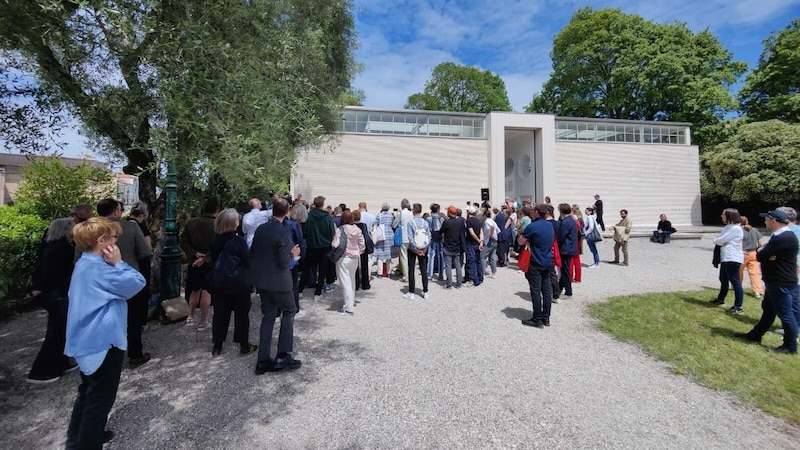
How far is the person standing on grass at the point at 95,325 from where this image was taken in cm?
257

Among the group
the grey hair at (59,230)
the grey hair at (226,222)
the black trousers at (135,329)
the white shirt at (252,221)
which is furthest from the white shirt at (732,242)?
the grey hair at (59,230)

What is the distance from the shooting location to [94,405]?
2621 millimetres

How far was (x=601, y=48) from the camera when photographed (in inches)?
1202

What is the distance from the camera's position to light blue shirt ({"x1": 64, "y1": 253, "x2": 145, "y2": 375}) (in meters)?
2.56

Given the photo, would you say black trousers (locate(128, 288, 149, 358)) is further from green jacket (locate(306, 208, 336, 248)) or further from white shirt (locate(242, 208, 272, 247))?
green jacket (locate(306, 208, 336, 248))

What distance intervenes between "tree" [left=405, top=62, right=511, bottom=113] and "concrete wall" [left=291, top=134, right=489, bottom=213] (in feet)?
59.0

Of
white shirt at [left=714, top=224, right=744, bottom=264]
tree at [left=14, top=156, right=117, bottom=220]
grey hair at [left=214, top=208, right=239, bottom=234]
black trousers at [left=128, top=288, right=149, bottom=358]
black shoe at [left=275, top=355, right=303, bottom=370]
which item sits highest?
tree at [left=14, top=156, right=117, bottom=220]

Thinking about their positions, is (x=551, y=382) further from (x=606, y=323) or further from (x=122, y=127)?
(x=122, y=127)

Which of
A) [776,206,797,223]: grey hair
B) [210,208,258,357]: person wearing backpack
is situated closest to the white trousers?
[210,208,258,357]: person wearing backpack

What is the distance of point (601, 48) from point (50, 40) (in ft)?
120

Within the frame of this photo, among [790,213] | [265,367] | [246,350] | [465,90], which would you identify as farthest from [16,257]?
[465,90]

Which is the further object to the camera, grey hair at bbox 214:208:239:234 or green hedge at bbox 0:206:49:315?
green hedge at bbox 0:206:49:315

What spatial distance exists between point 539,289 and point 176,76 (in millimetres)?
5794

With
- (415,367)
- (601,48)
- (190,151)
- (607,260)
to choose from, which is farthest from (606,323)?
(601,48)
